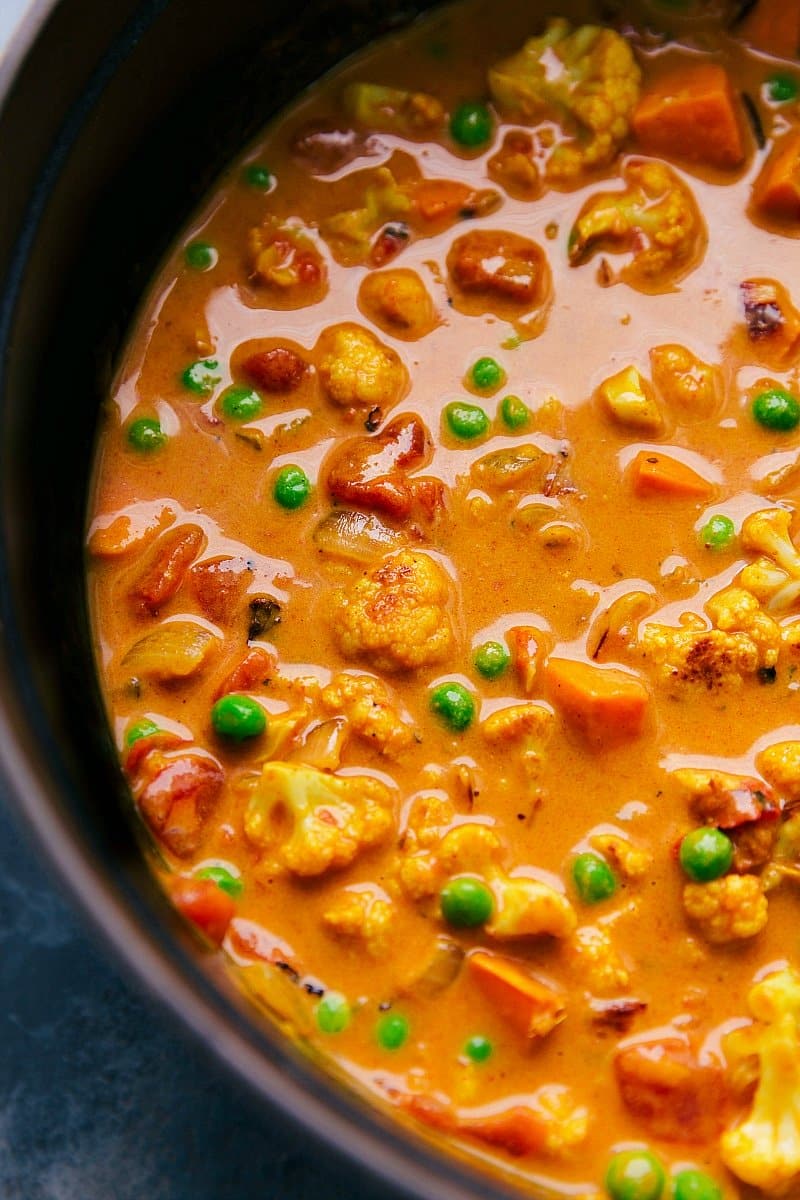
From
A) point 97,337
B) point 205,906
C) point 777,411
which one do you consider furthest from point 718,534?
point 97,337

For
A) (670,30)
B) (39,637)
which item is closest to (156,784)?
(39,637)

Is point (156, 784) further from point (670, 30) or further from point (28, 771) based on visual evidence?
point (670, 30)

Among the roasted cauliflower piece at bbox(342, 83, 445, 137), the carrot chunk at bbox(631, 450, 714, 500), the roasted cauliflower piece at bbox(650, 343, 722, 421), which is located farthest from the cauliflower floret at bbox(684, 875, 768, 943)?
the roasted cauliflower piece at bbox(342, 83, 445, 137)

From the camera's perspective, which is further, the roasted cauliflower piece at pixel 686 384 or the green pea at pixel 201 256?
the green pea at pixel 201 256

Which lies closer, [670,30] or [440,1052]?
[440,1052]

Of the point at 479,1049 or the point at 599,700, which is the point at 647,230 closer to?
the point at 599,700

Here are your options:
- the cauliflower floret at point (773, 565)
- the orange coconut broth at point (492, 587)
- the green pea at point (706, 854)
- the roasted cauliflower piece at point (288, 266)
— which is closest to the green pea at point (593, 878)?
the orange coconut broth at point (492, 587)

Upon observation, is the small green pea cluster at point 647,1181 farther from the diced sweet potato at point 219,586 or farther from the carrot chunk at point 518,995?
the diced sweet potato at point 219,586
